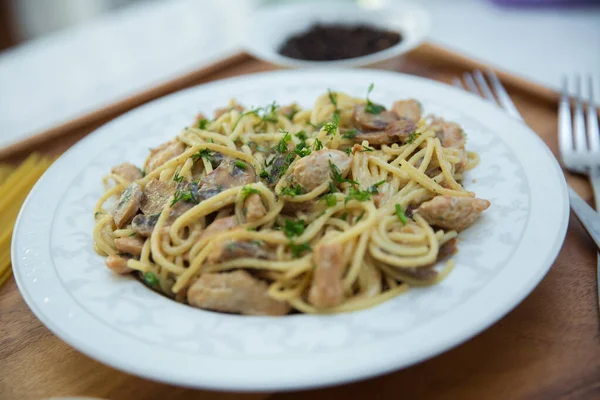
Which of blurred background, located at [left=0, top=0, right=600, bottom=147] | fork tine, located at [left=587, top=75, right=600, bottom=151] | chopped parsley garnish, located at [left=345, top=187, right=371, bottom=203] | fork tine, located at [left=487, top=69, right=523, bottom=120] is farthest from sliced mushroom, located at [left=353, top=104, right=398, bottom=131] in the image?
blurred background, located at [left=0, top=0, right=600, bottom=147]

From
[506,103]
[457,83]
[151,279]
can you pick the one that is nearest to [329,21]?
[457,83]

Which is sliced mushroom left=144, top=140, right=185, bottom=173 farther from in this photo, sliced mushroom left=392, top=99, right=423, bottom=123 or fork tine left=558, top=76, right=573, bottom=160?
fork tine left=558, top=76, right=573, bottom=160

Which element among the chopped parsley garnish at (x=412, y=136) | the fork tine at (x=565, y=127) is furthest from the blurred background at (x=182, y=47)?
the chopped parsley garnish at (x=412, y=136)

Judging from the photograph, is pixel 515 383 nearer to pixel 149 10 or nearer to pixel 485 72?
pixel 485 72

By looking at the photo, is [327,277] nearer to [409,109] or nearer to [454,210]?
[454,210]

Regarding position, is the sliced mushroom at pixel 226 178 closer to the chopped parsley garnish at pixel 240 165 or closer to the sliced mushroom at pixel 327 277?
the chopped parsley garnish at pixel 240 165

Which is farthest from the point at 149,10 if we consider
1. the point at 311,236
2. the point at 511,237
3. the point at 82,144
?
the point at 511,237
